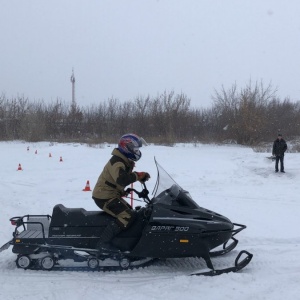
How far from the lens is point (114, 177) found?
16.3 ft

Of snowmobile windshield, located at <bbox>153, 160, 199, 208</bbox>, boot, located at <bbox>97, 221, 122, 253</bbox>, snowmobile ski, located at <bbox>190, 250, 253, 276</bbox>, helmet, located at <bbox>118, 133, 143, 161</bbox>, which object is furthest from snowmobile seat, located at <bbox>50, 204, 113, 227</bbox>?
snowmobile ski, located at <bbox>190, 250, 253, 276</bbox>

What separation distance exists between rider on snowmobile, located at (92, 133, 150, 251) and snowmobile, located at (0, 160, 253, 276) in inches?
3.7

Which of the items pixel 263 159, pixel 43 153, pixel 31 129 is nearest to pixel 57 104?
pixel 31 129

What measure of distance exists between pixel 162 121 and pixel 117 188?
3451 centimetres

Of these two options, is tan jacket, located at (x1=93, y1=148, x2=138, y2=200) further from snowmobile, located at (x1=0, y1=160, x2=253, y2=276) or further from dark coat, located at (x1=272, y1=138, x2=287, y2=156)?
dark coat, located at (x1=272, y1=138, x2=287, y2=156)

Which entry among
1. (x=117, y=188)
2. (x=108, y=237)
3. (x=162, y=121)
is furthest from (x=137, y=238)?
(x=162, y=121)

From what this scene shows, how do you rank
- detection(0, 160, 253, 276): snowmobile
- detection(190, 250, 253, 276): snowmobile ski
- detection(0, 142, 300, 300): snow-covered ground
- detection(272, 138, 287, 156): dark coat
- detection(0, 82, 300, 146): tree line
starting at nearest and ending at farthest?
detection(0, 142, 300, 300): snow-covered ground, detection(190, 250, 253, 276): snowmobile ski, detection(0, 160, 253, 276): snowmobile, detection(272, 138, 287, 156): dark coat, detection(0, 82, 300, 146): tree line

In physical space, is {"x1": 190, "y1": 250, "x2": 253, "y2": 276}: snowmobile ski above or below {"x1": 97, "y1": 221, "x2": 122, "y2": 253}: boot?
below

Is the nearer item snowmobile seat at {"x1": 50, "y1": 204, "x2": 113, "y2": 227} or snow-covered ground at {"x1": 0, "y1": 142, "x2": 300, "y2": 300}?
snow-covered ground at {"x1": 0, "y1": 142, "x2": 300, "y2": 300}

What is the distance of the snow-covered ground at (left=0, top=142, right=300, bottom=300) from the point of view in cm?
431

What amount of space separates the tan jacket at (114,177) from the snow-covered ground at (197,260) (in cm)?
105

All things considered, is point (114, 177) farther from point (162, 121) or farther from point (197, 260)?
point (162, 121)

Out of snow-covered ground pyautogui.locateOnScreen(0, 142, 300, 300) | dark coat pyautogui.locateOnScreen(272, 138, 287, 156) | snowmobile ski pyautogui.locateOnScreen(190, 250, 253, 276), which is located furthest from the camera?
dark coat pyautogui.locateOnScreen(272, 138, 287, 156)

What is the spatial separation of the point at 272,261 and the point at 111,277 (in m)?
2.26
